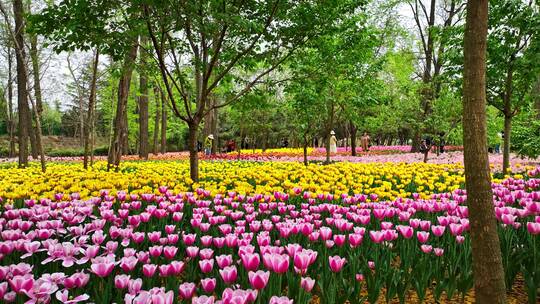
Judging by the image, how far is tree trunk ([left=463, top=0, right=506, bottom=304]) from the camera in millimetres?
1837

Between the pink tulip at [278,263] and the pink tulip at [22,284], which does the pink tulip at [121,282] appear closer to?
the pink tulip at [22,284]

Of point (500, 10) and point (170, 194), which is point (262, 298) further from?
point (500, 10)

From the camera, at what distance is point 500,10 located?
7648mm

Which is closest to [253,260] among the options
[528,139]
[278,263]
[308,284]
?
[278,263]

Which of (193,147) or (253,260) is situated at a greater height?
(193,147)

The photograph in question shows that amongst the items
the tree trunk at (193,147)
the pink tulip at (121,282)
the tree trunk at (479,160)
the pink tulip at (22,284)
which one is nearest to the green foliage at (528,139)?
the tree trunk at (193,147)

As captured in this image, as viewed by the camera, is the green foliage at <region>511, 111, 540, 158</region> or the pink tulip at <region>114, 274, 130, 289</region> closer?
the pink tulip at <region>114, 274, 130, 289</region>

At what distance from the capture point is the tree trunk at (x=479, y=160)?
6.03 ft

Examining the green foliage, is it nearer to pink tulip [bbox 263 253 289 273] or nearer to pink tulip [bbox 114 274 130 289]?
pink tulip [bbox 263 253 289 273]

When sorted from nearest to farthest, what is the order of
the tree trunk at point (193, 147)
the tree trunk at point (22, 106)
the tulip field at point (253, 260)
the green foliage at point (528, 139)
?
the tulip field at point (253, 260) < the tree trunk at point (193, 147) < the green foliage at point (528, 139) < the tree trunk at point (22, 106)

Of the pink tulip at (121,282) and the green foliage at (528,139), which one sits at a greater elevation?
the green foliage at (528,139)

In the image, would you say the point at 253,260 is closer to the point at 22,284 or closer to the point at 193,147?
the point at 22,284

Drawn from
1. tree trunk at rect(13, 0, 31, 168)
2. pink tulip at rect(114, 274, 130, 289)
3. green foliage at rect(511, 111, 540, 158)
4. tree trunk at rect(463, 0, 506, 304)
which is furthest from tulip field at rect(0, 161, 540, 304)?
tree trunk at rect(13, 0, 31, 168)

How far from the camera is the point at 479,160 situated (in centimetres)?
183
